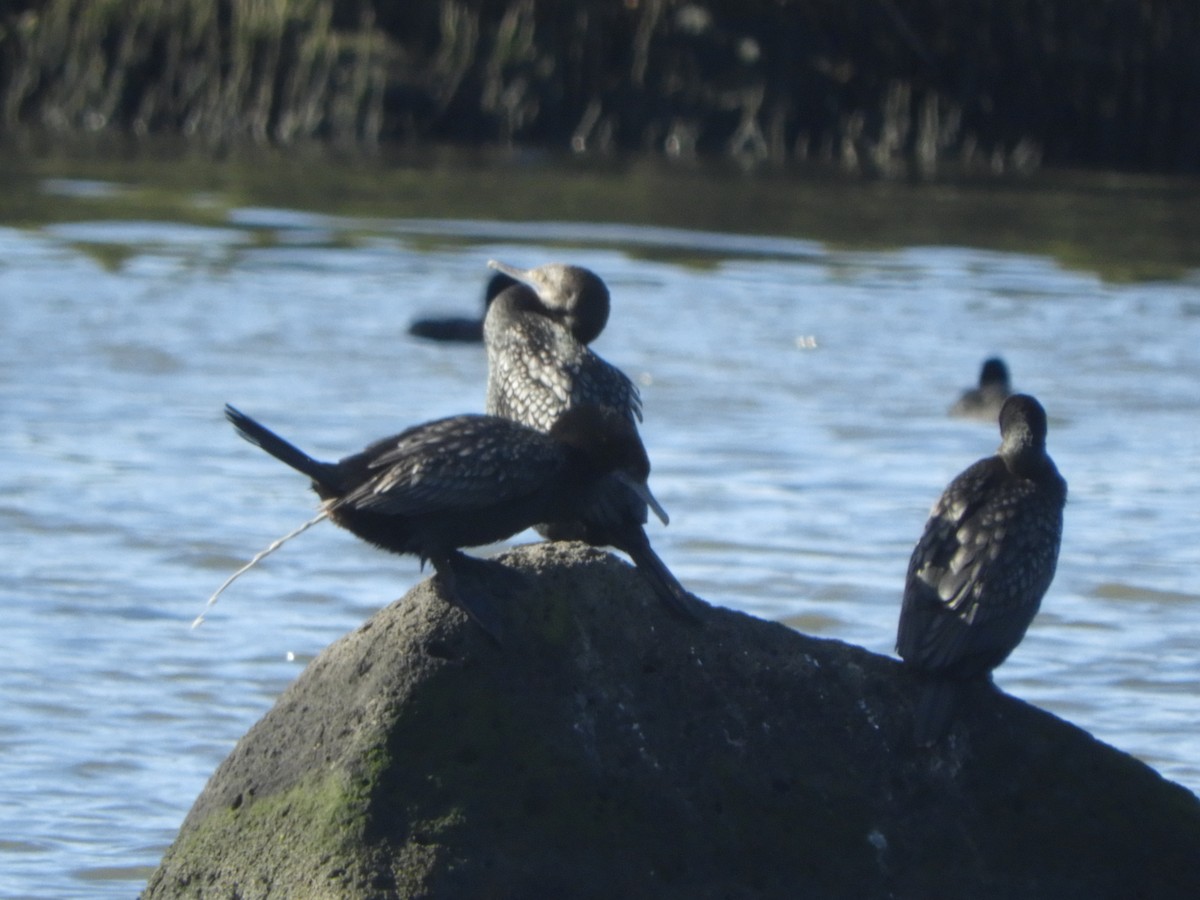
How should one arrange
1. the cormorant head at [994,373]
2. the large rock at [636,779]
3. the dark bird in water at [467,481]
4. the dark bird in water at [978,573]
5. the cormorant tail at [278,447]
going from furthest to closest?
the cormorant head at [994,373], the dark bird in water at [978,573], the dark bird in water at [467,481], the cormorant tail at [278,447], the large rock at [636,779]

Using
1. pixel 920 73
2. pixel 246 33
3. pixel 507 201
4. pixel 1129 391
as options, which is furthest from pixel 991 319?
pixel 246 33

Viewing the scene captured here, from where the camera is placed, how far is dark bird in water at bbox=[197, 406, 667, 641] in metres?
4.48

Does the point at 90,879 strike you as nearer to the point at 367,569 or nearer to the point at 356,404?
the point at 367,569

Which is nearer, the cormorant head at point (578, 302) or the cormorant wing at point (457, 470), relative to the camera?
the cormorant wing at point (457, 470)

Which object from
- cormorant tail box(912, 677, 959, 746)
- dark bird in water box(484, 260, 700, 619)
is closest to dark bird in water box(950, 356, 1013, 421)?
dark bird in water box(484, 260, 700, 619)

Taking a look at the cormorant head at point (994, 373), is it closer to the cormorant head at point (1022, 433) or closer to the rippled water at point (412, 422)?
A: the rippled water at point (412, 422)

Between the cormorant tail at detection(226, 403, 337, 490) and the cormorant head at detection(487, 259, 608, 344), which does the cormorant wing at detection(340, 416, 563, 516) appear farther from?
the cormorant head at detection(487, 259, 608, 344)

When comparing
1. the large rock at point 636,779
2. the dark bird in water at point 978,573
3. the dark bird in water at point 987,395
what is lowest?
the dark bird in water at point 987,395

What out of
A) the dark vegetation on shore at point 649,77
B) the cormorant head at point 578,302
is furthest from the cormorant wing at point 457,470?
the dark vegetation on shore at point 649,77

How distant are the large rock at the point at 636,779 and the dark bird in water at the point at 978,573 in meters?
0.07

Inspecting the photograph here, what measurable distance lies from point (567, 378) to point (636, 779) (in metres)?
1.80

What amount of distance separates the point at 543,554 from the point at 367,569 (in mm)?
3840

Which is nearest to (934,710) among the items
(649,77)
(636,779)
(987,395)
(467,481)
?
(636,779)

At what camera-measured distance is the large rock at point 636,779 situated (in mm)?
4250
